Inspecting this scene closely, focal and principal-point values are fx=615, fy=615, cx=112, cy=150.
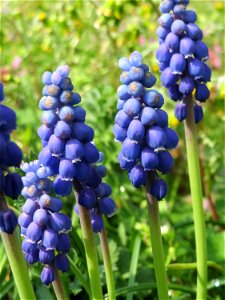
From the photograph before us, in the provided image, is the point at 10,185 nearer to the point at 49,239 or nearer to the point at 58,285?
the point at 49,239

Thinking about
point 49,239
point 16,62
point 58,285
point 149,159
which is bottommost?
point 58,285

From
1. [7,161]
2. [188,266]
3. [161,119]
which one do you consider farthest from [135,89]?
[188,266]

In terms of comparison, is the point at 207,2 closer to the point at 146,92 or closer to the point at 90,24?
the point at 90,24

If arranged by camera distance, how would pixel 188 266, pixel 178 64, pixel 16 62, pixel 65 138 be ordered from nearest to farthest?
pixel 65 138
pixel 178 64
pixel 188 266
pixel 16 62

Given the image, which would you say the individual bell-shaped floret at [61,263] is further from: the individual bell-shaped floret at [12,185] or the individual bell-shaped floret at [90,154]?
the individual bell-shaped floret at [12,185]

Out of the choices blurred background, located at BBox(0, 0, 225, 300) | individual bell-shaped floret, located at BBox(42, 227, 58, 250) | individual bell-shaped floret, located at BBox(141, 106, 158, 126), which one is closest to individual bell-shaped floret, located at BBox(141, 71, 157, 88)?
individual bell-shaped floret, located at BBox(141, 106, 158, 126)

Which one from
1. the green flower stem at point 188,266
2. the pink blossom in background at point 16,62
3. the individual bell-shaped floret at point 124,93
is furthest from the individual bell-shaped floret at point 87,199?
the pink blossom in background at point 16,62
